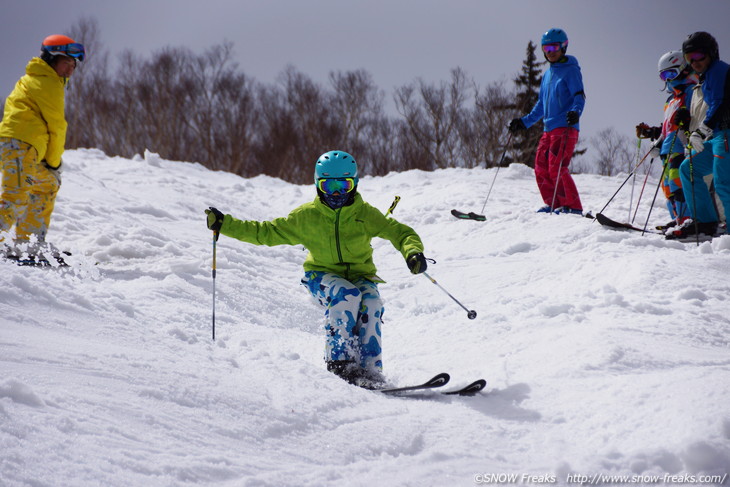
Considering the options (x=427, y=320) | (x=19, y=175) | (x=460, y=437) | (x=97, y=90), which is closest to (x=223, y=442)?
(x=460, y=437)

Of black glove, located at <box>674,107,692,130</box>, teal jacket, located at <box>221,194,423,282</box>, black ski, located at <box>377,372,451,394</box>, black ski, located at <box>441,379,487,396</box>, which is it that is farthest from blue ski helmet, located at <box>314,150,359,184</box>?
black glove, located at <box>674,107,692,130</box>

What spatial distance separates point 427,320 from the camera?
489 cm

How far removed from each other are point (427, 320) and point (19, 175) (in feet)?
12.3

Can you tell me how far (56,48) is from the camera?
4.79 m

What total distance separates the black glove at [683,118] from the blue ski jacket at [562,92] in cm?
Result: 150

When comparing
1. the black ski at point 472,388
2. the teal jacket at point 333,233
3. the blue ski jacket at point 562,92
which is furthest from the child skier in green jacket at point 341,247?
the blue ski jacket at point 562,92

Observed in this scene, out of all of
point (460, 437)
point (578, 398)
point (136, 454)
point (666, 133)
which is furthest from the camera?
point (666, 133)

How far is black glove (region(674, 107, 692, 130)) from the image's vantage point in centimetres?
580

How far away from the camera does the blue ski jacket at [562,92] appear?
7.35m

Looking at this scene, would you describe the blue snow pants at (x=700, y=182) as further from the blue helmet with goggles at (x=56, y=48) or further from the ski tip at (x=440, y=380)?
the blue helmet with goggles at (x=56, y=48)

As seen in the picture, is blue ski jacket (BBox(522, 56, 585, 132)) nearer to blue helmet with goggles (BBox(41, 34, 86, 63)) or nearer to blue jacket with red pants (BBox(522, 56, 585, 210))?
blue jacket with red pants (BBox(522, 56, 585, 210))

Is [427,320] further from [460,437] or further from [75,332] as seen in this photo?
[75,332]

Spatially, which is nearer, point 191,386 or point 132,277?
point 191,386

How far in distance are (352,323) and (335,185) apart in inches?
38.3
